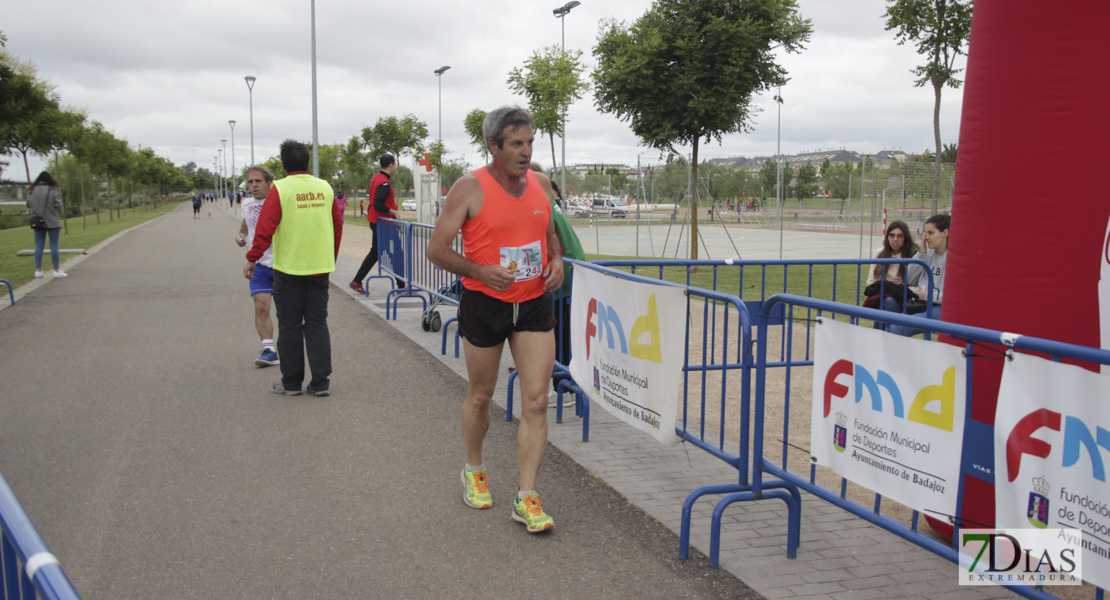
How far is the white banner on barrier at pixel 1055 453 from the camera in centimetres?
237

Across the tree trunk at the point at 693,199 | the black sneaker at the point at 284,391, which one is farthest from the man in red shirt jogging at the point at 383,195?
the tree trunk at the point at 693,199

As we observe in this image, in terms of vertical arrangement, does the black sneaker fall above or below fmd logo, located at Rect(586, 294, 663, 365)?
below

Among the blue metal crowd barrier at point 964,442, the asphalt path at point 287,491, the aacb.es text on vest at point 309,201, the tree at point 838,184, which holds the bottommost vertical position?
the asphalt path at point 287,491

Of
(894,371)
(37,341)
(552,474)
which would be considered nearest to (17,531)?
(894,371)

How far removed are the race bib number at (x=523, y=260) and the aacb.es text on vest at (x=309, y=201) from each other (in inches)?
123

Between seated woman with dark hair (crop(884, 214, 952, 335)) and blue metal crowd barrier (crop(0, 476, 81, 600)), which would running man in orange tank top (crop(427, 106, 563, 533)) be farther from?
seated woman with dark hair (crop(884, 214, 952, 335))

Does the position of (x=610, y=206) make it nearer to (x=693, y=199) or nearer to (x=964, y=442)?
(x=693, y=199)

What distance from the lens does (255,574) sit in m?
3.49

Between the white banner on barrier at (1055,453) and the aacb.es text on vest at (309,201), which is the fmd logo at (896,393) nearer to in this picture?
the white banner on barrier at (1055,453)

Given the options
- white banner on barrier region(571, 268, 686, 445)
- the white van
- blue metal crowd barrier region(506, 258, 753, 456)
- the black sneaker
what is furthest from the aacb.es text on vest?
the white van

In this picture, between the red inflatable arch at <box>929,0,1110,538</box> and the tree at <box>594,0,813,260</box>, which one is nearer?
the red inflatable arch at <box>929,0,1110,538</box>

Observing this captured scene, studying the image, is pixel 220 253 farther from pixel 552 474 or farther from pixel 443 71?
pixel 443 71

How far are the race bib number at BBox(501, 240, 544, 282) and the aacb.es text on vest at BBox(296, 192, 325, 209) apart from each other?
10.3 ft

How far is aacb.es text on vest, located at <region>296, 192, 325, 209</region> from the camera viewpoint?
6504 mm
